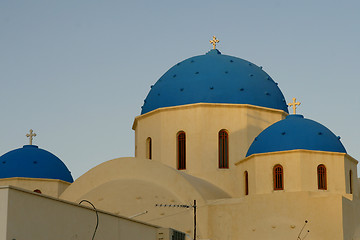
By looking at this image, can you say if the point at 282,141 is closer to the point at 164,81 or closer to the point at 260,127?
the point at 260,127

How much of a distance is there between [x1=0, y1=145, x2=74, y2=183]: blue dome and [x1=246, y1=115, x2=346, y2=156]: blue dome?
368 inches

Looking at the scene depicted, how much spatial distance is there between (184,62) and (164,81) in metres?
1.28

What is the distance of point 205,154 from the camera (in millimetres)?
26156

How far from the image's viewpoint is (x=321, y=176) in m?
23.1

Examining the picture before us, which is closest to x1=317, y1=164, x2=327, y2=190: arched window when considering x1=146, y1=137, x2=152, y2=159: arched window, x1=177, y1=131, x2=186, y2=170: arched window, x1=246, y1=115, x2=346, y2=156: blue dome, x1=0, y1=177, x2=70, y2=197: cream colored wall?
x1=246, y1=115, x2=346, y2=156: blue dome

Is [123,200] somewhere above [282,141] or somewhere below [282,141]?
below

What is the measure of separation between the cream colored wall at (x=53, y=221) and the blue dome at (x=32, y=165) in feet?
49.2

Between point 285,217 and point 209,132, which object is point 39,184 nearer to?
point 209,132

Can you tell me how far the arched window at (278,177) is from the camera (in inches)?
909

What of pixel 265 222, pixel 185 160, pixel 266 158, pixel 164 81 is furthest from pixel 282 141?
pixel 164 81

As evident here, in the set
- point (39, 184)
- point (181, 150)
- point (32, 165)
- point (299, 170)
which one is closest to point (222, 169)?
point (181, 150)

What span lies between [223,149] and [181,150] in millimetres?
1549

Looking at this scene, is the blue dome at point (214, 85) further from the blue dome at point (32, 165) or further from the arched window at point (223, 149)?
the blue dome at point (32, 165)

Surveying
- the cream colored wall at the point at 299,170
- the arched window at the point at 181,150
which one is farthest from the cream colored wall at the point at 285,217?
the arched window at the point at 181,150
